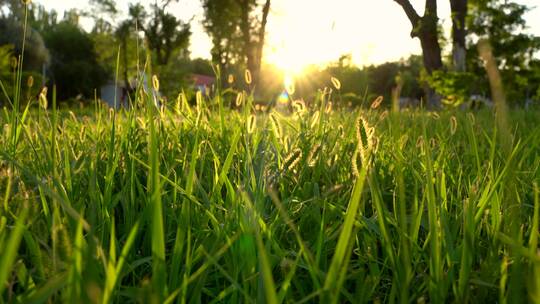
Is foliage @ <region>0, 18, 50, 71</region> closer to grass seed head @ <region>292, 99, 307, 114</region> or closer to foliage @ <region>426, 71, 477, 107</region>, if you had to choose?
foliage @ <region>426, 71, 477, 107</region>

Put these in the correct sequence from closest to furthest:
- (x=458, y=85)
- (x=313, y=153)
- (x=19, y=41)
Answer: (x=313, y=153) < (x=458, y=85) < (x=19, y=41)

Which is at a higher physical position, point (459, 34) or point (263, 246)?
point (459, 34)

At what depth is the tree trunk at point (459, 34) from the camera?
10.5 meters

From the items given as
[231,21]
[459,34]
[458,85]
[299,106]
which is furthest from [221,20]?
[299,106]

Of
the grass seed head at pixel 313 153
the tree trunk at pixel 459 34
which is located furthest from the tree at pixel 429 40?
the grass seed head at pixel 313 153

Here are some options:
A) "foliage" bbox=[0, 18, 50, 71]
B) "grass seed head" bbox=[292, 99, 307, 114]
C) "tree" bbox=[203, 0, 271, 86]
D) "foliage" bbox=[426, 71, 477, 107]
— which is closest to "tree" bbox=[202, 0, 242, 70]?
"tree" bbox=[203, 0, 271, 86]

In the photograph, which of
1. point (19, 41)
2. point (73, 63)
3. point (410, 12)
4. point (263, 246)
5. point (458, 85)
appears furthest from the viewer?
point (73, 63)

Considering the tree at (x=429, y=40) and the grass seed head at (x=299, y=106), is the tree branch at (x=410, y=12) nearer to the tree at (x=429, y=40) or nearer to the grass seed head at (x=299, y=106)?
the tree at (x=429, y=40)

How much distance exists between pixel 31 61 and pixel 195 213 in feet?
100

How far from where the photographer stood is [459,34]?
10781 mm

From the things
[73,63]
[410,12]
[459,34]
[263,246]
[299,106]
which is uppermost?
[73,63]

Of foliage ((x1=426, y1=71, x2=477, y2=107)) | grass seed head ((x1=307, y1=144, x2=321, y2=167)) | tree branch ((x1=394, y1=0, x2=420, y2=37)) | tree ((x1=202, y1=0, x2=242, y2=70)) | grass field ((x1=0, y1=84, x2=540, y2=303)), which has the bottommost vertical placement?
grass field ((x1=0, y1=84, x2=540, y2=303))

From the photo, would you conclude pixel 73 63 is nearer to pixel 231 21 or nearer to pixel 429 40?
pixel 231 21

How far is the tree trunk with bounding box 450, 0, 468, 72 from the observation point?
34.3 ft
